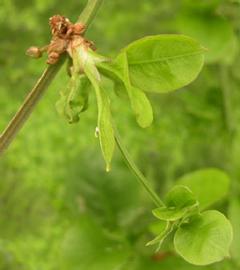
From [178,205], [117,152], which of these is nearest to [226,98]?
[117,152]

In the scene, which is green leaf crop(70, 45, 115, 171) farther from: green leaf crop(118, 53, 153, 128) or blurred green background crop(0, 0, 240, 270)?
blurred green background crop(0, 0, 240, 270)

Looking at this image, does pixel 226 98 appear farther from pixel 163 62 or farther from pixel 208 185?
pixel 163 62

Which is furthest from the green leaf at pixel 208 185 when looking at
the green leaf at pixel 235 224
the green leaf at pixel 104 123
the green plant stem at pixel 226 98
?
the green leaf at pixel 104 123

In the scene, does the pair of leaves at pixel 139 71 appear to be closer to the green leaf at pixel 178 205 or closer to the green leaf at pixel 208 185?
the green leaf at pixel 178 205

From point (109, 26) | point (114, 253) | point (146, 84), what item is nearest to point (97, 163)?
point (114, 253)

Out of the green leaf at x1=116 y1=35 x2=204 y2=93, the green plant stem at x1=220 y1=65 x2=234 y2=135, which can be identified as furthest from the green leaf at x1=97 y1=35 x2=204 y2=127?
the green plant stem at x1=220 y1=65 x2=234 y2=135

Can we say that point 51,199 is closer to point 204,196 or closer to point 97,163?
point 97,163
